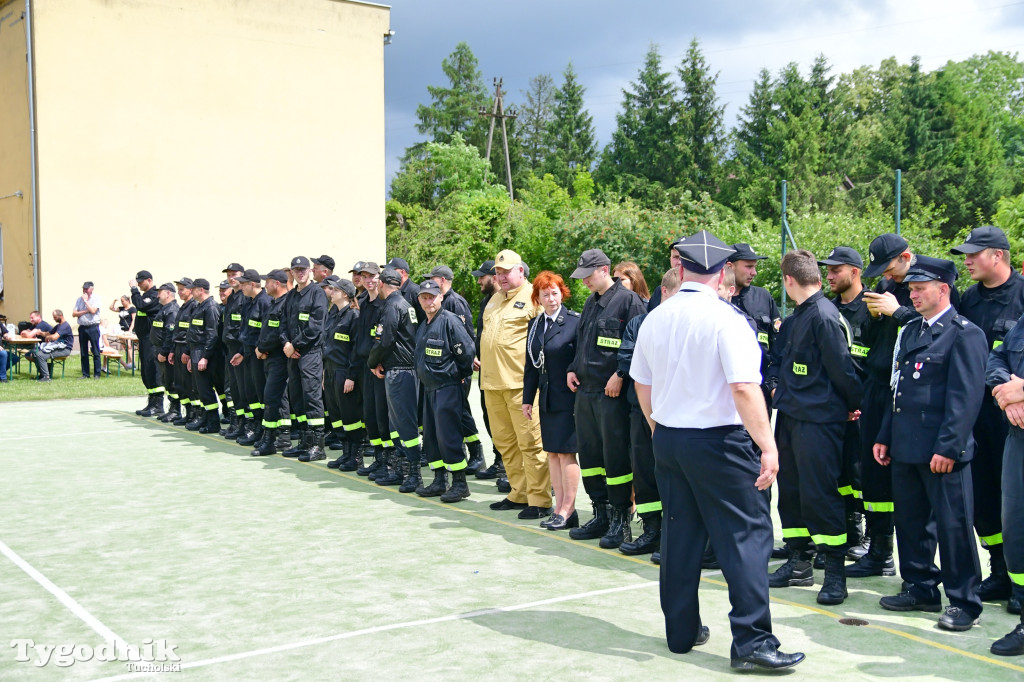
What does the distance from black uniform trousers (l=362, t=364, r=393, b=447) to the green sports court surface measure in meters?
0.64

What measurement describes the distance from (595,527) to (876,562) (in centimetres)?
209

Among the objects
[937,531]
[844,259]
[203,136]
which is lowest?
[937,531]

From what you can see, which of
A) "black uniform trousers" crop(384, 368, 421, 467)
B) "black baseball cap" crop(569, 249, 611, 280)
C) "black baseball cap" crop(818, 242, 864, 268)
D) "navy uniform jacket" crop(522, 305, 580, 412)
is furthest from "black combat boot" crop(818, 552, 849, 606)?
"black uniform trousers" crop(384, 368, 421, 467)

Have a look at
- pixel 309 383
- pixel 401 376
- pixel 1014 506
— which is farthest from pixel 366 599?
pixel 309 383

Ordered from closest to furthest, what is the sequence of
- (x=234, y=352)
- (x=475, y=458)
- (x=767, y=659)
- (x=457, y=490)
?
Answer: 1. (x=767, y=659)
2. (x=457, y=490)
3. (x=475, y=458)
4. (x=234, y=352)

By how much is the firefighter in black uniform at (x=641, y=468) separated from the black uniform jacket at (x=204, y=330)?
319 inches

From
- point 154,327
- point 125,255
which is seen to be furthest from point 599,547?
point 125,255

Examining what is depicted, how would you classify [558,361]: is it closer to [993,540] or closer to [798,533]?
[798,533]

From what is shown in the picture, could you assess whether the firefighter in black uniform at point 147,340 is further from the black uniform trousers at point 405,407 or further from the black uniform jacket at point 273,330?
the black uniform trousers at point 405,407

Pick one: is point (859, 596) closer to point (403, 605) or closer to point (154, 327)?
point (403, 605)

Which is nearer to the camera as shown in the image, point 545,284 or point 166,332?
A: point 545,284

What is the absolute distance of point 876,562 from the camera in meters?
6.44

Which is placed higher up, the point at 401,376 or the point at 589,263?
the point at 589,263

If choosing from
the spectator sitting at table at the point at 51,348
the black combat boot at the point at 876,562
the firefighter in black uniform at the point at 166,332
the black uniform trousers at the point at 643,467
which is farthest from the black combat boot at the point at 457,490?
the spectator sitting at table at the point at 51,348
